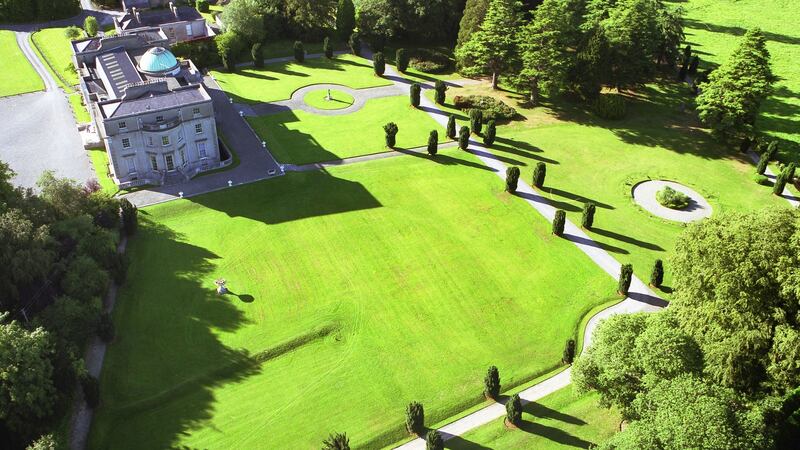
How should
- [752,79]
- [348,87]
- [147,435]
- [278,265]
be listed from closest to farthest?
[147,435], [278,265], [752,79], [348,87]

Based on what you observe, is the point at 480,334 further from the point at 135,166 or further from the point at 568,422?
the point at 135,166

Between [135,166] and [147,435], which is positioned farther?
[135,166]

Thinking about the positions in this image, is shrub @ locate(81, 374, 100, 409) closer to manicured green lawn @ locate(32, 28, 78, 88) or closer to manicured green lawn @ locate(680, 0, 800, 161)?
manicured green lawn @ locate(32, 28, 78, 88)

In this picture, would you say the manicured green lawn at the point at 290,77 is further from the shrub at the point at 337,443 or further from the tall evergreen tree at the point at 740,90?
the shrub at the point at 337,443

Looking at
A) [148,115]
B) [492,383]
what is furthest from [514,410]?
[148,115]

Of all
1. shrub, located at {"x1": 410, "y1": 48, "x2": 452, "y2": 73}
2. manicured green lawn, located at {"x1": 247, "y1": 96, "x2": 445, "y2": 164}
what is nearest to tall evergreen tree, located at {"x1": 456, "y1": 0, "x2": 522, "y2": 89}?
shrub, located at {"x1": 410, "y1": 48, "x2": 452, "y2": 73}

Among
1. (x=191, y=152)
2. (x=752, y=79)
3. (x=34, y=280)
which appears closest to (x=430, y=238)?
(x=191, y=152)

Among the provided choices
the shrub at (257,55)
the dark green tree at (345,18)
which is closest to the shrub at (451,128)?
the dark green tree at (345,18)
